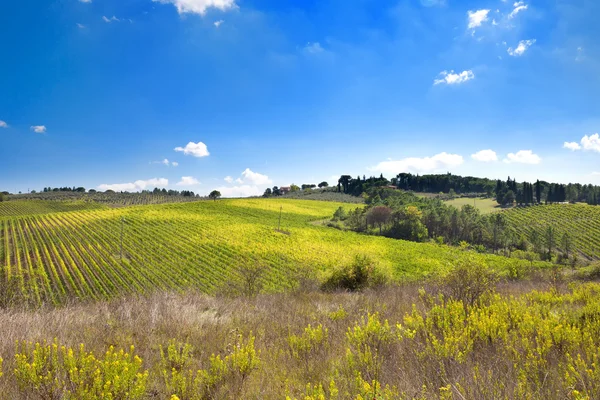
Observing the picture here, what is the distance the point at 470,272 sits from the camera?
873cm

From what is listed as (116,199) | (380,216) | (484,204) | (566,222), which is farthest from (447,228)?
(116,199)

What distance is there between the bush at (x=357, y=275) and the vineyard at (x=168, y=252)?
39.8 inches

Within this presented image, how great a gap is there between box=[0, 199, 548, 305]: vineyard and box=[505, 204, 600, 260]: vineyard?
1454 inches

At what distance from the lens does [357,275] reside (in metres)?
20.0

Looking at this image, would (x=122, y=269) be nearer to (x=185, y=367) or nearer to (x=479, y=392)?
(x=185, y=367)

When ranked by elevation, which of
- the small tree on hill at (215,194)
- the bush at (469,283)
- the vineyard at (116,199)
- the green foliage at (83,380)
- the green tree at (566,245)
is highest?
the small tree on hill at (215,194)

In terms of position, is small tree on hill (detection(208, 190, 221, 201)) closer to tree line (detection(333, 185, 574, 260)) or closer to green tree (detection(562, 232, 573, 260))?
tree line (detection(333, 185, 574, 260))

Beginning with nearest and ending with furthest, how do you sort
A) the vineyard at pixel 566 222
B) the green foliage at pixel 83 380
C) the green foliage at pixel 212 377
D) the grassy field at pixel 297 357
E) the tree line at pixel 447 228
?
1. the green foliage at pixel 83 380
2. the grassy field at pixel 297 357
3. the green foliage at pixel 212 377
4. the vineyard at pixel 566 222
5. the tree line at pixel 447 228

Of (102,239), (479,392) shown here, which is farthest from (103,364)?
(102,239)

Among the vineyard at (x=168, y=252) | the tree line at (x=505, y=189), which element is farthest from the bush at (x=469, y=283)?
the tree line at (x=505, y=189)

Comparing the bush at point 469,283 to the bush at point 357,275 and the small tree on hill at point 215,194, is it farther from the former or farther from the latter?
the small tree on hill at point 215,194

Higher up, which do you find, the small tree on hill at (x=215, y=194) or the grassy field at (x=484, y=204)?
the small tree on hill at (x=215, y=194)

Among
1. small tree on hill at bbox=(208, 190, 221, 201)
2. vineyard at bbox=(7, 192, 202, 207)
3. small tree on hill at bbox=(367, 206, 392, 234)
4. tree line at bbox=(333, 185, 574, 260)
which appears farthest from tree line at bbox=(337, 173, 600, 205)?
vineyard at bbox=(7, 192, 202, 207)

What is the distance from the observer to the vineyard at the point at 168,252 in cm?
3953
